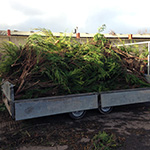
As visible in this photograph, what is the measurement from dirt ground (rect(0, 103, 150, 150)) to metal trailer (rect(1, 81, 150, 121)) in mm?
351

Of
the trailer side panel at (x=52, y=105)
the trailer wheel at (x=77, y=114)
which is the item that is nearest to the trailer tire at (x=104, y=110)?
the trailer side panel at (x=52, y=105)

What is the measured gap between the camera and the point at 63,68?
4.83 metres

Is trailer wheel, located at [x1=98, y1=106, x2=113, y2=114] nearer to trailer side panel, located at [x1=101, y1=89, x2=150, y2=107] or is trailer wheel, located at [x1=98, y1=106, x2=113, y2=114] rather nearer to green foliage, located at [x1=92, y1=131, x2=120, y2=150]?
trailer side panel, located at [x1=101, y1=89, x2=150, y2=107]

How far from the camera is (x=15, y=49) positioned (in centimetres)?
476

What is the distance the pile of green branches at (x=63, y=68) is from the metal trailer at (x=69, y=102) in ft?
0.76

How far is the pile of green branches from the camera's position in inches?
174

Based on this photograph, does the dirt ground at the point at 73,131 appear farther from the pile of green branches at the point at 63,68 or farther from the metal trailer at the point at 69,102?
the pile of green branches at the point at 63,68

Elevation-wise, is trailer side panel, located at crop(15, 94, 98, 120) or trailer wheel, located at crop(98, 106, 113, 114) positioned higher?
trailer side panel, located at crop(15, 94, 98, 120)

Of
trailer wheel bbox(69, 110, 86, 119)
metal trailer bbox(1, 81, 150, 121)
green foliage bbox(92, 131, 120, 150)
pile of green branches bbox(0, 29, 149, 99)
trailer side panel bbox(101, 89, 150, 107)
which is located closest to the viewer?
green foliage bbox(92, 131, 120, 150)

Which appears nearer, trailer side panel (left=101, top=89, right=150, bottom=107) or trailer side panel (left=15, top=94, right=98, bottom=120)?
trailer side panel (left=15, top=94, right=98, bottom=120)

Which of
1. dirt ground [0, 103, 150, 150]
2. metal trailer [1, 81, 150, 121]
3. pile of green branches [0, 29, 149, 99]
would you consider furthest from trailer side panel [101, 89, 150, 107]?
dirt ground [0, 103, 150, 150]

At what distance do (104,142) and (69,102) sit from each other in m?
1.35

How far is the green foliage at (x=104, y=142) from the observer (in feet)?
10.8

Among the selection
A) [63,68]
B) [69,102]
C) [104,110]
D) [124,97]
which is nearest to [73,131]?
[69,102]
